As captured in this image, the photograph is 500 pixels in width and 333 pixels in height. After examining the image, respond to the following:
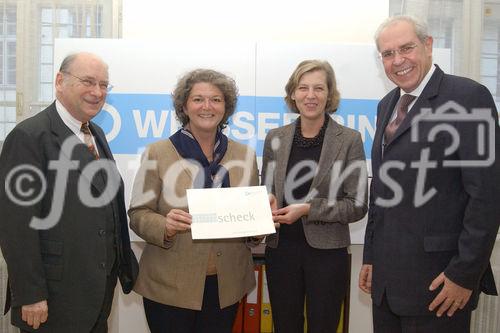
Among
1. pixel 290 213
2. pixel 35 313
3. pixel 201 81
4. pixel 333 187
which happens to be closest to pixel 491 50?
pixel 333 187

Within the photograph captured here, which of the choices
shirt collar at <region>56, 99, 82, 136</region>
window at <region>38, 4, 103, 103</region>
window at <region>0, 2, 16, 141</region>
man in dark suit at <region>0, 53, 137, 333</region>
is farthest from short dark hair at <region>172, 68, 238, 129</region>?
window at <region>0, 2, 16, 141</region>

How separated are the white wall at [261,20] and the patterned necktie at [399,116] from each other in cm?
160

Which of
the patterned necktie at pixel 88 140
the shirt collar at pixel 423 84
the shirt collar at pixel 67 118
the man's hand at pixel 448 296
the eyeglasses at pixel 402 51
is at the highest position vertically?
the eyeglasses at pixel 402 51

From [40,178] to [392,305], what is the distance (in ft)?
4.84

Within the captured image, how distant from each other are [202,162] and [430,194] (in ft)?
3.15

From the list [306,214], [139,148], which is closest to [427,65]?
[306,214]

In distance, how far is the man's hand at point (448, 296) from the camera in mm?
1760

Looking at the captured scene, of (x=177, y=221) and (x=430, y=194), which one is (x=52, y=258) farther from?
(x=430, y=194)

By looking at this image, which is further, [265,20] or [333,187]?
[265,20]

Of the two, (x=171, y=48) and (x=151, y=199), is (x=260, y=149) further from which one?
(x=151, y=199)

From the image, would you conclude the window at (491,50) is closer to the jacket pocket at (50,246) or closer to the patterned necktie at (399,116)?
the patterned necktie at (399,116)
